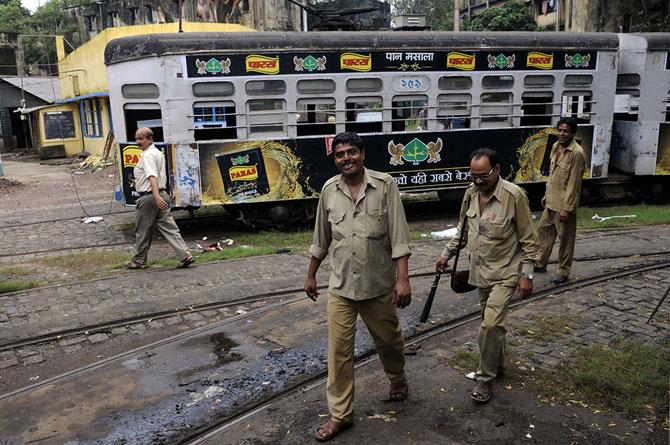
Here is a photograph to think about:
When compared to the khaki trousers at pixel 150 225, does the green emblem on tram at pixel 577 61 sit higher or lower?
higher

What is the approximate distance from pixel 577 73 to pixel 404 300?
9658 mm

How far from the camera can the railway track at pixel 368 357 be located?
4.20 metres

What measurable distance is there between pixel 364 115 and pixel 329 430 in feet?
25.4

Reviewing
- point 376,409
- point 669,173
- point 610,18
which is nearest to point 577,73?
point 669,173

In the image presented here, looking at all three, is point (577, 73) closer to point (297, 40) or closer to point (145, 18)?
point (297, 40)

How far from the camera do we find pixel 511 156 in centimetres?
1183

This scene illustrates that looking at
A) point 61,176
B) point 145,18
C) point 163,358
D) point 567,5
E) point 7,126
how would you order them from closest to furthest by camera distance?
point 163,358 → point 61,176 → point 567,5 → point 7,126 → point 145,18

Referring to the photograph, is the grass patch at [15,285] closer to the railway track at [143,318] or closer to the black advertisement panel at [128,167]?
the railway track at [143,318]

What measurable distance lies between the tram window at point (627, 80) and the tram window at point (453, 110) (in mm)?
3825

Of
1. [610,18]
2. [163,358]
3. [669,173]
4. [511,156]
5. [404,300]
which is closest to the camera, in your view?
[404,300]

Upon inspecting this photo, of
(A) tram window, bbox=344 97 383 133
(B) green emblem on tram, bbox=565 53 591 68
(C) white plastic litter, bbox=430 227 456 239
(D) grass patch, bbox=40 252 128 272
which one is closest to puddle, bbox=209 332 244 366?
(D) grass patch, bbox=40 252 128 272

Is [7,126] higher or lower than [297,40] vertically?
lower

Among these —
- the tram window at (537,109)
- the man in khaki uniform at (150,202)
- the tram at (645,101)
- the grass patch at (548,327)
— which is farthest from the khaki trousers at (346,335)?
the tram at (645,101)

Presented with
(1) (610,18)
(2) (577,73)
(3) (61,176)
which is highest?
(1) (610,18)
